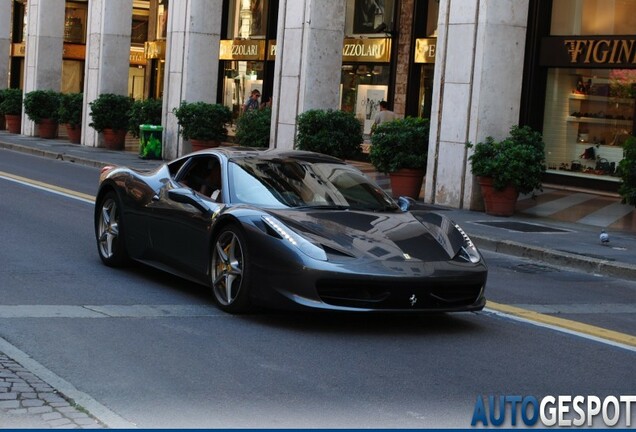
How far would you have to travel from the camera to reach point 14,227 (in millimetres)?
13539

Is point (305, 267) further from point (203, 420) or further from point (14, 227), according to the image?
point (14, 227)

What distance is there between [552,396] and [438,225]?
275 cm

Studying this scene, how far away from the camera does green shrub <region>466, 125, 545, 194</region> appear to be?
18031 mm

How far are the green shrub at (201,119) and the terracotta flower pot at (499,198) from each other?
1024cm

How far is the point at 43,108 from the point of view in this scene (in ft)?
117

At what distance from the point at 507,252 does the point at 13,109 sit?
27332mm

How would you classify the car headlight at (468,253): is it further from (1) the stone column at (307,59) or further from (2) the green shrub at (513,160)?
(1) the stone column at (307,59)

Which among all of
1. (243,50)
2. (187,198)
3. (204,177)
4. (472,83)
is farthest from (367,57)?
(187,198)

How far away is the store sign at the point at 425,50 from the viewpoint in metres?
29.3

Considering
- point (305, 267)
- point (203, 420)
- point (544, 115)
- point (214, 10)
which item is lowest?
point (203, 420)

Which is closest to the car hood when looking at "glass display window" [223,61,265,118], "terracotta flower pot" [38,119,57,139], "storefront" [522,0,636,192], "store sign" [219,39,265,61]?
"storefront" [522,0,636,192]

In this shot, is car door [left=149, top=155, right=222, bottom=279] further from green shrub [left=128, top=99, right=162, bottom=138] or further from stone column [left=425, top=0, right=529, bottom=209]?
green shrub [left=128, top=99, right=162, bottom=138]

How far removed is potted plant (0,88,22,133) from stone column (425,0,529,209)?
73.2 ft

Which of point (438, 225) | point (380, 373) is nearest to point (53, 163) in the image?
point (438, 225)
